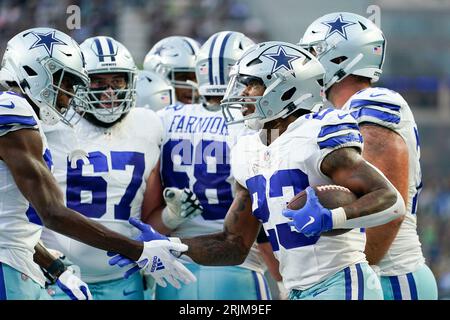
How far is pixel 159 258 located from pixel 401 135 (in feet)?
4.83

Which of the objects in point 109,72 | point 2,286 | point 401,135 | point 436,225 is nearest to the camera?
point 2,286

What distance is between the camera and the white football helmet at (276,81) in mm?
5168

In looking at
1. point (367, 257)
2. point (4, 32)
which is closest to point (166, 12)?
point (4, 32)

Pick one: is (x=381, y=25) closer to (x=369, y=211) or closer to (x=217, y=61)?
(x=217, y=61)

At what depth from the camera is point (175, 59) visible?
8.25 metres

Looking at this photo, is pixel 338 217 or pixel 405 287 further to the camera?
pixel 405 287

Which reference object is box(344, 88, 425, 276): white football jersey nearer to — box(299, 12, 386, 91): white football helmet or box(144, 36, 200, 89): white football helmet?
box(299, 12, 386, 91): white football helmet

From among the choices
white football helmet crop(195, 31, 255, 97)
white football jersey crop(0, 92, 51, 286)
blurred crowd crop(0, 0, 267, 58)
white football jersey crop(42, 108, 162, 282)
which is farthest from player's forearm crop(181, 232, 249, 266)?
blurred crowd crop(0, 0, 267, 58)

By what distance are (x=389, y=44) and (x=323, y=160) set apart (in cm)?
1993

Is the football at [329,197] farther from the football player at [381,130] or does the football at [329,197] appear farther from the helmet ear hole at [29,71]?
the helmet ear hole at [29,71]

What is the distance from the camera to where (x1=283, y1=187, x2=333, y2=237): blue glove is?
4.60 metres

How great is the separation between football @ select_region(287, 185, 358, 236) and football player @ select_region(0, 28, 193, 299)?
82 centimetres

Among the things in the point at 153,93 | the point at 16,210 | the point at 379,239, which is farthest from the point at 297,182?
the point at 153,93

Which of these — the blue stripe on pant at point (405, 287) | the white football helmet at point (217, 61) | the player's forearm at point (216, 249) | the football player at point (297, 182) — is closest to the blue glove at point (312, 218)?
the football player at point (297, 182)
